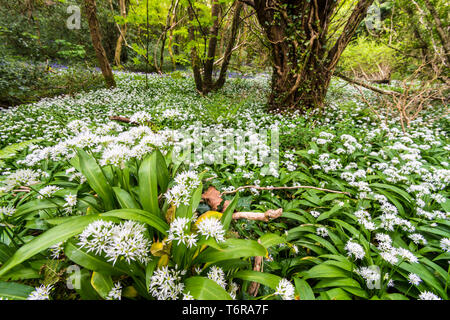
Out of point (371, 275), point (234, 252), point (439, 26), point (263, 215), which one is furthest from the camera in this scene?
point (439, 26)

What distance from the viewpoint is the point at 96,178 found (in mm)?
1375

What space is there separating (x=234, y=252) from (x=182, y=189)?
0.46m

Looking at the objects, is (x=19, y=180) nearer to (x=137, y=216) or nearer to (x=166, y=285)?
(x=137, y=216)

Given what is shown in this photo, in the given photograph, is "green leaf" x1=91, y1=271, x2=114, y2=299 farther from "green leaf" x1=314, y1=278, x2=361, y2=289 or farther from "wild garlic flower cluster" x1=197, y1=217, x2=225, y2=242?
"green leaf" x1=314, y1=278, x2=361, y2=289

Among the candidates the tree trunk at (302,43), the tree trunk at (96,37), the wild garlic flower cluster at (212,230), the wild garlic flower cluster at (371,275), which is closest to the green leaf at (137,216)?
the wild garlic flower cluster at (212,230)

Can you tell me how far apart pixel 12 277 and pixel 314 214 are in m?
2.13

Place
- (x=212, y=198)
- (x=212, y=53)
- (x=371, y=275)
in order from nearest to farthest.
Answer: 1. (x=371, y=275)
2. (x=212, y=198)
3. (x=212, y=53)

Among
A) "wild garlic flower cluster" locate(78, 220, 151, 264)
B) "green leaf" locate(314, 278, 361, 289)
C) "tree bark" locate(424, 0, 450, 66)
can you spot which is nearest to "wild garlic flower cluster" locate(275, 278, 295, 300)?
"green leaf" locate(314, 278, 361, 289)

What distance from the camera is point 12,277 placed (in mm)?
984

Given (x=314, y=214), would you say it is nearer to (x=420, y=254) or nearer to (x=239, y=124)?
(x=420, y=254)

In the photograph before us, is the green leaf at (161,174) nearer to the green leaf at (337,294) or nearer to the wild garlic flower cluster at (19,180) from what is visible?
the wild garlic flower cluster at (19,180)

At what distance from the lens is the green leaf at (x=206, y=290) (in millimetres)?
890

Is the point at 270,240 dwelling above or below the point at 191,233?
below

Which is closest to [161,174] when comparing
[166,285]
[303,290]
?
[166,285]
